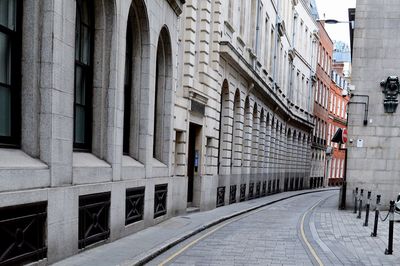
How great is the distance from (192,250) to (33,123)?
184 inches

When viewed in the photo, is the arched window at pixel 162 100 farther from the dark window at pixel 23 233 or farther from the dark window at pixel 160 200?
the dark window at pixel 23 233

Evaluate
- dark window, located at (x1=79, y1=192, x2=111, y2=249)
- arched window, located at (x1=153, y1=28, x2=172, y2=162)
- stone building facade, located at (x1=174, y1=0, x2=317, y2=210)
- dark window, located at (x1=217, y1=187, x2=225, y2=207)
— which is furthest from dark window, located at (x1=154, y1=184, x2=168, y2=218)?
dark window, located at (x1=217, y1=187, x2=225, y2=207)

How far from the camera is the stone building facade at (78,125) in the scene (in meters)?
7.02

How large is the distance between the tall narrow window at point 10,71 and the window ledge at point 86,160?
151cm

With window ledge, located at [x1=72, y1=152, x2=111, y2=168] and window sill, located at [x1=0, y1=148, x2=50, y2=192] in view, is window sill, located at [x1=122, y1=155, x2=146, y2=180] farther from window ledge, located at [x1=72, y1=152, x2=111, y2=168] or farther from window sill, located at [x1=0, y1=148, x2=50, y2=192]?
window sill, located at [x1=0, y1=148, x2=50, y2=192]

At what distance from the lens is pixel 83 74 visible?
31.8ft

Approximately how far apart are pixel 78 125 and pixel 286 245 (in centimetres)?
565

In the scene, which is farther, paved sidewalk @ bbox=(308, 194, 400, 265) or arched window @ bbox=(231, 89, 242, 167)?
arched window @ bbox=(231, 89, 242, 167)

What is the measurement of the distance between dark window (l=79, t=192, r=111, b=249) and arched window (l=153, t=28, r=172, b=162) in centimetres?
451

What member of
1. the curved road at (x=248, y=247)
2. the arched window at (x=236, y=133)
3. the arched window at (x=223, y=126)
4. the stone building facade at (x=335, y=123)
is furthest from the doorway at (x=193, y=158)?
the stone building facade at (x=335, y=123)

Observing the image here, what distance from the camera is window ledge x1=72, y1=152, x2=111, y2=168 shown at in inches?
345

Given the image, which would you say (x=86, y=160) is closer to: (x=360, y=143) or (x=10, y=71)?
(x=10, y=71)

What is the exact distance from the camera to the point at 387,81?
64.1ft

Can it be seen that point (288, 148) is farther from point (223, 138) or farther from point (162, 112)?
point (162, 112)
